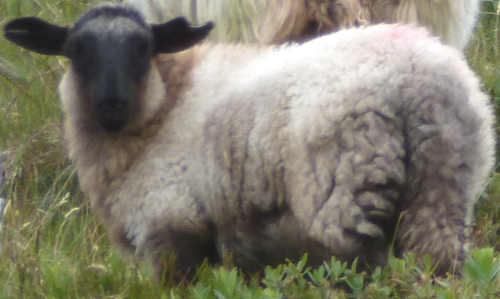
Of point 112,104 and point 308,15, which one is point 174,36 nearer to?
point 112,104

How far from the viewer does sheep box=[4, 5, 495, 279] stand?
10.1 ft

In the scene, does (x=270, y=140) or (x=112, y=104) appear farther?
(x=112, y=104)

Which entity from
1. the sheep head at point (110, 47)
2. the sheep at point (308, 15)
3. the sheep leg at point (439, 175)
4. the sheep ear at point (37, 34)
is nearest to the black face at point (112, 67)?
the sheep head at point (110, 47)

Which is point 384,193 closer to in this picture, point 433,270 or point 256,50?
point 433,270

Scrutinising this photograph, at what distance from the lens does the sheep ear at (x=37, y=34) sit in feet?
12.4

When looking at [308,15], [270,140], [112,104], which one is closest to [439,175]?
[270,140]

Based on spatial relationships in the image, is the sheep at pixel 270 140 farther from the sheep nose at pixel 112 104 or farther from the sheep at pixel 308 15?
the sheep at pixel 308 15

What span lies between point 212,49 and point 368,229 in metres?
1.23

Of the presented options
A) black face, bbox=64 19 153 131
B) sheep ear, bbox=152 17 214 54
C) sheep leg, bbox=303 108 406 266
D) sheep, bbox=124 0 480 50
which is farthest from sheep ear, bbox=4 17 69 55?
sheep leg, bbox=303 108 406 266

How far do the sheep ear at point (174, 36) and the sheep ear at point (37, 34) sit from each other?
0.38 metres

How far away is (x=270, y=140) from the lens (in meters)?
3.27

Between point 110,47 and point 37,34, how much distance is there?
434mm

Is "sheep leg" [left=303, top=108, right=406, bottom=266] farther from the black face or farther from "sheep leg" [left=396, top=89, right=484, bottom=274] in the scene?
the black face

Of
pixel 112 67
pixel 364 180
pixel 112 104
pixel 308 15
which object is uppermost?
pixel 308 15
